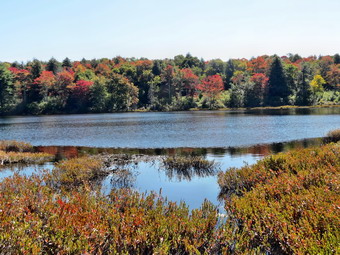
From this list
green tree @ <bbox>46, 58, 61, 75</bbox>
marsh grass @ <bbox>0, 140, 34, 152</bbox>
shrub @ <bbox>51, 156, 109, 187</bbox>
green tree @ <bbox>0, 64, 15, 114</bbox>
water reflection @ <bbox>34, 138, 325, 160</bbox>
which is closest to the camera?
shrub @ <bbox>51, 156, 109, 187</bbox>

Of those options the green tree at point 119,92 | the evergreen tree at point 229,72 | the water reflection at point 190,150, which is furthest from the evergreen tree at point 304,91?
the water reflection at point 190,150

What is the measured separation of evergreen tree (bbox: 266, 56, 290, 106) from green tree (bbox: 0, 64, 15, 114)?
89.5 metres

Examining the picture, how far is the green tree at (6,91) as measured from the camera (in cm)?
10825

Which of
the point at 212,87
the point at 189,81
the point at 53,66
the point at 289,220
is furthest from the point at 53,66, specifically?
the point at 289,220

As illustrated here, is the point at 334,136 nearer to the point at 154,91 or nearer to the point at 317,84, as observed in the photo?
the point at 317,84

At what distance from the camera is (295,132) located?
43.7m

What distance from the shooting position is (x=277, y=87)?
11438cm

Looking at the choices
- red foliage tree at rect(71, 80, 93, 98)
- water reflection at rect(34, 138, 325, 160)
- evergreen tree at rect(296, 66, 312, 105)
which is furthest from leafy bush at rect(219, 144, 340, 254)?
evergreen tree at rect(296, 66, 312, 105)

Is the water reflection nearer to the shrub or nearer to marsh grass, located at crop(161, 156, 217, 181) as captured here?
marsh grass, located at crop(161, 156, 217, 181)

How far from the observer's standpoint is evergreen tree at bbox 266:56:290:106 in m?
114

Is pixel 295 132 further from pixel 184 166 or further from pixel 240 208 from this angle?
pixel 240 208

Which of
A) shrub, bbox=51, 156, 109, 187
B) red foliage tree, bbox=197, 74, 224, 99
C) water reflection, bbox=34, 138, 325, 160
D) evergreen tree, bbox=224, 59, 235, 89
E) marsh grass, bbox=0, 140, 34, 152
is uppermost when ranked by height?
evergreen tree, bbox=224, 59, 235, 89

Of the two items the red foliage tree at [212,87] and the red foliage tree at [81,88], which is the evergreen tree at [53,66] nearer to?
the red foliage tree at [81,88]

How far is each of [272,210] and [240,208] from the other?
46.6 inches
